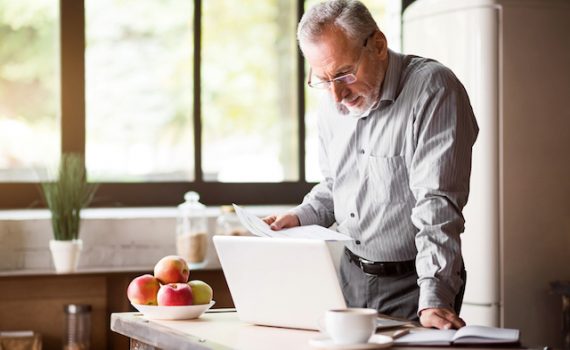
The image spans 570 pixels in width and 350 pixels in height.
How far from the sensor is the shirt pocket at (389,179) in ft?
9.15

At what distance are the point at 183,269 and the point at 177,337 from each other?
1.28 feet

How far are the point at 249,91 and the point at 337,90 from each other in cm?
252

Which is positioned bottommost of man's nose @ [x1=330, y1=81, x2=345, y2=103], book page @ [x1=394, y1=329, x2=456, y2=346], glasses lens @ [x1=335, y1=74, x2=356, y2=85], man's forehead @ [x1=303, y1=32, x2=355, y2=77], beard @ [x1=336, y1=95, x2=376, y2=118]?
book page @ [x1=394, y1=329, x2=456, y2=346]

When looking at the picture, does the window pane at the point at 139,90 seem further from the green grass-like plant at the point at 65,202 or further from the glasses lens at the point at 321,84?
the glasses lens at the point at 321,84

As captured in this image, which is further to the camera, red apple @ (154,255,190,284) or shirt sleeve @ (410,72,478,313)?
red apple @ (154,255,190,284)

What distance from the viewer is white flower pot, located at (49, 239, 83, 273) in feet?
14.5

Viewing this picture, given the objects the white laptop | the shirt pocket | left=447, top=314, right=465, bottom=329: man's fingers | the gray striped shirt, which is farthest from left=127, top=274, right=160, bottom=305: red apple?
left=447, top=314, right=465, bottom=329: man's fingers

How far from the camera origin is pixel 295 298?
2.35 m

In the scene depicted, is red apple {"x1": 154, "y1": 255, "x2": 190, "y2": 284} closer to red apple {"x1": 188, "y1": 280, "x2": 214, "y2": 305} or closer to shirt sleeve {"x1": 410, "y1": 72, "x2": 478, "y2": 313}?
red apple {"x1": 188, "y1": 280, "x2": 214, "y2": 305}

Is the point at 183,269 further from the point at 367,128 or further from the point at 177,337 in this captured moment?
the point at 367,128

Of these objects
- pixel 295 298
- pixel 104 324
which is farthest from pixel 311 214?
pixel 104 324

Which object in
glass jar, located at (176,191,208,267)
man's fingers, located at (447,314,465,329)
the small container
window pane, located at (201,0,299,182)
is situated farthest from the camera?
window pane, located at (201,0,299,182)

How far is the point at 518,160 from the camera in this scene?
410 centimetres

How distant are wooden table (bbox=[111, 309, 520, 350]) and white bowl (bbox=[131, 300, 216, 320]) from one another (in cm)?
2
